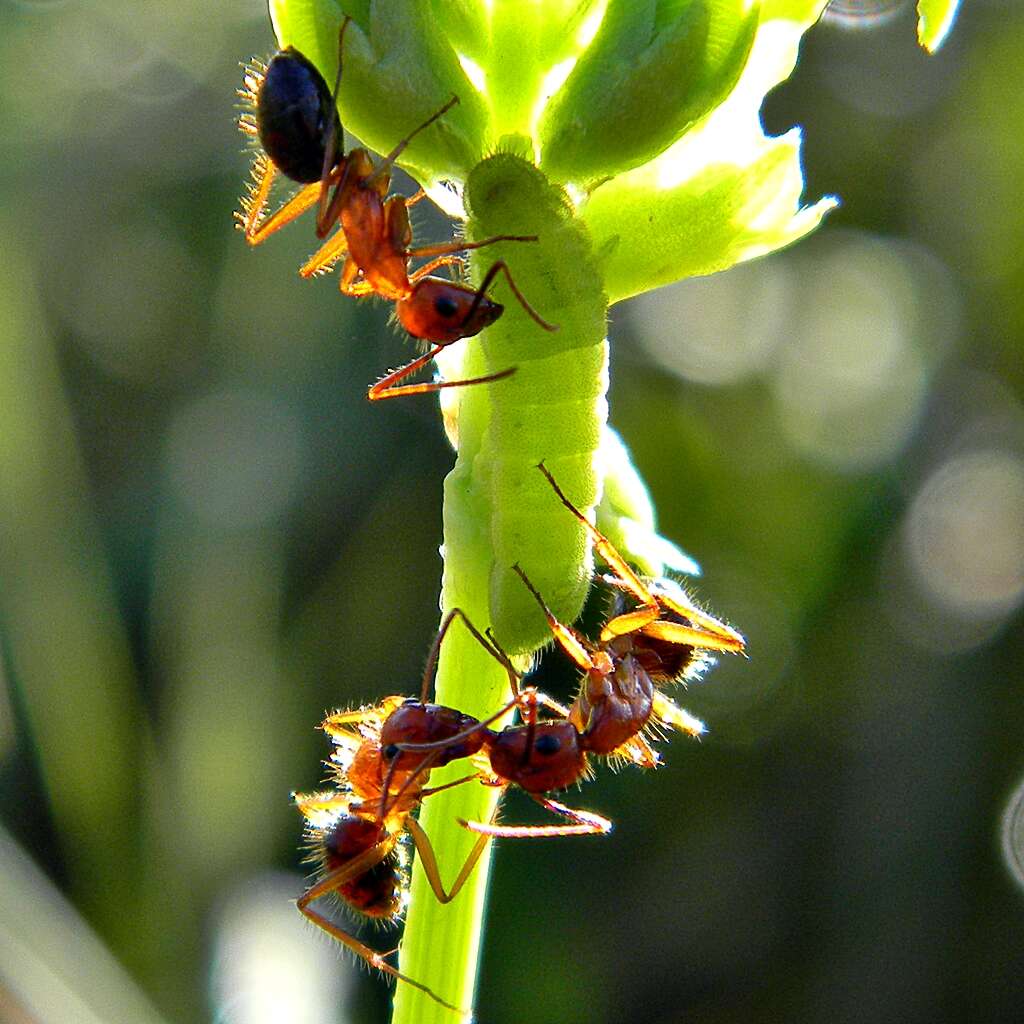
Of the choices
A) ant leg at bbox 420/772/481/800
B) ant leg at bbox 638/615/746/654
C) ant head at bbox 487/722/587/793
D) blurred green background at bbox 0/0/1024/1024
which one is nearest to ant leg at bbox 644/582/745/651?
ant leg at bbox 638/615/746/654

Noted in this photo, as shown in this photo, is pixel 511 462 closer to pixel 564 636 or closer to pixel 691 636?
pixel 564 636

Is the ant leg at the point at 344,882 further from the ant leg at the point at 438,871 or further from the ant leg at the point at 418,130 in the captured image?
the ant leg at the point at 418,130

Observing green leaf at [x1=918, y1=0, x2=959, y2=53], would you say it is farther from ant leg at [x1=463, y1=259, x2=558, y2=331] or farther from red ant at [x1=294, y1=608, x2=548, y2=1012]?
red ant at [x1=294, y1=608, x2=548, y2=1012]

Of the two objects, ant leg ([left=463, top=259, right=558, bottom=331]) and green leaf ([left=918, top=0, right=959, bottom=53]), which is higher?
green leaf ([left=918, top=0, right=959, bottom=53])

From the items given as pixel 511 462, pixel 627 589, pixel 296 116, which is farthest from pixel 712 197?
pixel 627 589

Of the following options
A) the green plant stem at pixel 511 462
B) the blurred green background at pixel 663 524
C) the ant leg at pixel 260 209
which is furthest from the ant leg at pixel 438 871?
the blurred green background at pixel 663 524

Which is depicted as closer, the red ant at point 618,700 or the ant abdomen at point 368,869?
the red ant at point 618,700
